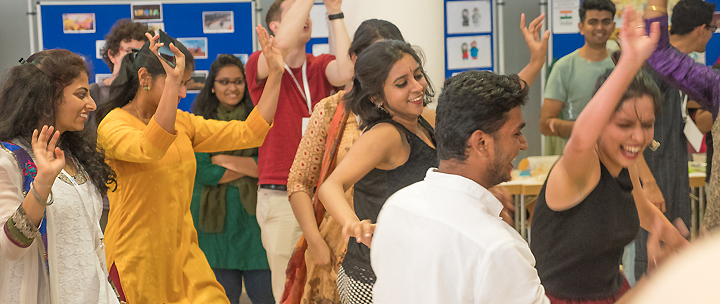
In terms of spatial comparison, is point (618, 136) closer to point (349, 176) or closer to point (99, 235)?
point (349, 176)

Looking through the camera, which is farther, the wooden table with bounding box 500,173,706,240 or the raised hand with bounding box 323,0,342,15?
the wooden table with bounding box 500,173,706,240

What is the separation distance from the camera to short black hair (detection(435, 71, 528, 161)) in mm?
1371

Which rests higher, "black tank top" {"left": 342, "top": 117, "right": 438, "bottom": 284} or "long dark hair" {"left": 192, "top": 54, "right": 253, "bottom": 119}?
"long dark hair" {"left": 192, "top": 54, "right": 253, "bottom": 119}

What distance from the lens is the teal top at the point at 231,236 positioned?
3887 millimetres

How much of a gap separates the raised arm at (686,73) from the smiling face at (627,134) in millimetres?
751

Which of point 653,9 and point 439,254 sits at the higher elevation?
point 653,9

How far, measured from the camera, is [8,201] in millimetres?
2012

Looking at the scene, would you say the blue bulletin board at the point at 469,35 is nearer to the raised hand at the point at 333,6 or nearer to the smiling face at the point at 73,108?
the raised hand at the point at 333,6

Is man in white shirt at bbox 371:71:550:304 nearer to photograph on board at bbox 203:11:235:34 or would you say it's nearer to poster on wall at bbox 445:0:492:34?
photograph on board at bbox 203:11:235:34

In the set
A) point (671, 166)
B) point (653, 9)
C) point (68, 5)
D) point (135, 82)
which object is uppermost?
point (68, 5)

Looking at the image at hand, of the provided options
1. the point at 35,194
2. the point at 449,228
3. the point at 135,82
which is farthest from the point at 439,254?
the point at 135,82

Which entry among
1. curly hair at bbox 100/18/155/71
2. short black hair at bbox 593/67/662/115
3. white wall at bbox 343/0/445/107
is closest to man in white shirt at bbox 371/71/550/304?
short black hair at bbox 593/67/662/115

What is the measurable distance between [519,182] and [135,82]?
3.19m

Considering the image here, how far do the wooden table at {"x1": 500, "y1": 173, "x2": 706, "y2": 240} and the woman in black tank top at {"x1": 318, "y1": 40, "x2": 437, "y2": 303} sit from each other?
2.57 meters
